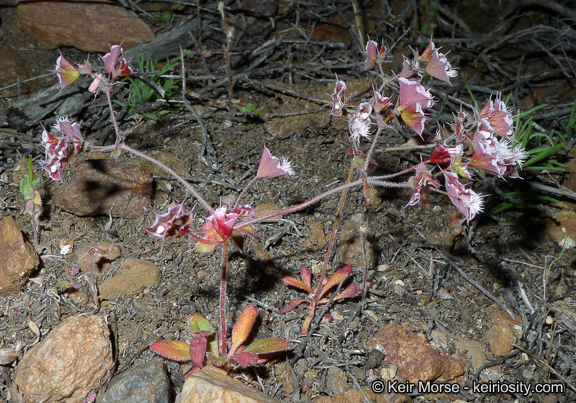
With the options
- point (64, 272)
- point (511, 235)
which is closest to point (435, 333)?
point (511, 235)

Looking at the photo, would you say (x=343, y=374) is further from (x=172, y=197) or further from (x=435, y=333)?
(x=172, y=197)

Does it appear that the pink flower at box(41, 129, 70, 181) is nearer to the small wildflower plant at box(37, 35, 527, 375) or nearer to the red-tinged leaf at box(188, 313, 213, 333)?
the small wildflower plant at box(37, 35, 527, 375)

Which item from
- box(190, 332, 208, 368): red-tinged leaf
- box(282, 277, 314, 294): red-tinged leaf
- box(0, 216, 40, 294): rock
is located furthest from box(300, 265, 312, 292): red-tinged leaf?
box(0, 216, 40, 294): rock

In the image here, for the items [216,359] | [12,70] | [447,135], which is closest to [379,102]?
[447,135]

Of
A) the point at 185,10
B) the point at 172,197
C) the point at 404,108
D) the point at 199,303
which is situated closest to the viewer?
the point at 404,108

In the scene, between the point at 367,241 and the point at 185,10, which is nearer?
the point at 367,241

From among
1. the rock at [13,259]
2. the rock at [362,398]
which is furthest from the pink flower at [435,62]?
the rock at [13,259]

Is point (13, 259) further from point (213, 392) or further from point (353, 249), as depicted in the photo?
point (353, 249)

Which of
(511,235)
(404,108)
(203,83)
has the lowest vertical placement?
(511,235)
